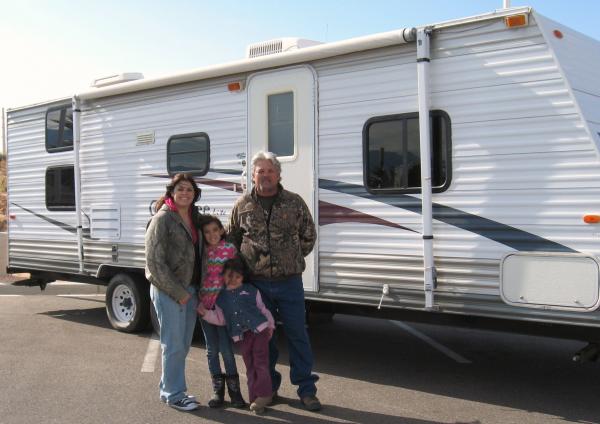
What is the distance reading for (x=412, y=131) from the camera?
5.70 m

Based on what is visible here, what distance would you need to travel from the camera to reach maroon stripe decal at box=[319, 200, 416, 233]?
5.89m

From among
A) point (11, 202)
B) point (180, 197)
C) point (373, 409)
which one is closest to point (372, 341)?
point (373, 409)

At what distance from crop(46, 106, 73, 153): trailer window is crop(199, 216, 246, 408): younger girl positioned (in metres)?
4.19

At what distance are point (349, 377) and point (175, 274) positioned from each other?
2018mm

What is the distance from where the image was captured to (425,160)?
18.0 feet

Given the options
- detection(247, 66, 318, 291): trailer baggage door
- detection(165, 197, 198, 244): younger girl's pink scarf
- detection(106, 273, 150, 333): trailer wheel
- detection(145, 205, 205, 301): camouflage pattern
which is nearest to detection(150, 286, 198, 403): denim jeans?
detection(145, 205, 205, 301): camouflage pattern

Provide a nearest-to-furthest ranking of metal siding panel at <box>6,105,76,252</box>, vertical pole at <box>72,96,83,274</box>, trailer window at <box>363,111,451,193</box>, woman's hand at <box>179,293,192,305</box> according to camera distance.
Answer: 1. woman's hand at <box>179,293,192,305</box>
2. trailer window at <box>363,111,451,193</box>
3. vertical pole at <box>72,96,83,274</box>
4. metal siding panel at <box>6,105,76,252</box>

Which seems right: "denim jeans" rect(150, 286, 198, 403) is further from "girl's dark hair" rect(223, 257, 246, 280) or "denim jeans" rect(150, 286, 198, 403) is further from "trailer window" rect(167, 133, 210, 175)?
"trailer window" rect(167, 133, 210, 175)

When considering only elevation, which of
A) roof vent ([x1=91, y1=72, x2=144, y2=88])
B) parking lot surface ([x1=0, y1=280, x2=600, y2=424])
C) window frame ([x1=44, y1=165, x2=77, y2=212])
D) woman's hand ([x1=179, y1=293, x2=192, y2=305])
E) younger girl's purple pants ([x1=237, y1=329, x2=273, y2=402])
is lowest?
parking lot surface ([x1=0, y1=280, x2=600, y2=424])

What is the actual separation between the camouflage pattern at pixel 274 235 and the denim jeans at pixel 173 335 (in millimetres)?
530

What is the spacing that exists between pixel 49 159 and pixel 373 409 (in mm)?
5670

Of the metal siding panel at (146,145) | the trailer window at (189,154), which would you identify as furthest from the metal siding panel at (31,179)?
the trailer window at (189,154)

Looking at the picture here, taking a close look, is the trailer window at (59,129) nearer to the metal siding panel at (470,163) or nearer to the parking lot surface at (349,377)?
the parking lot surface at (349,377)

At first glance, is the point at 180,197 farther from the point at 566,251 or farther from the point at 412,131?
the point at 566,251
